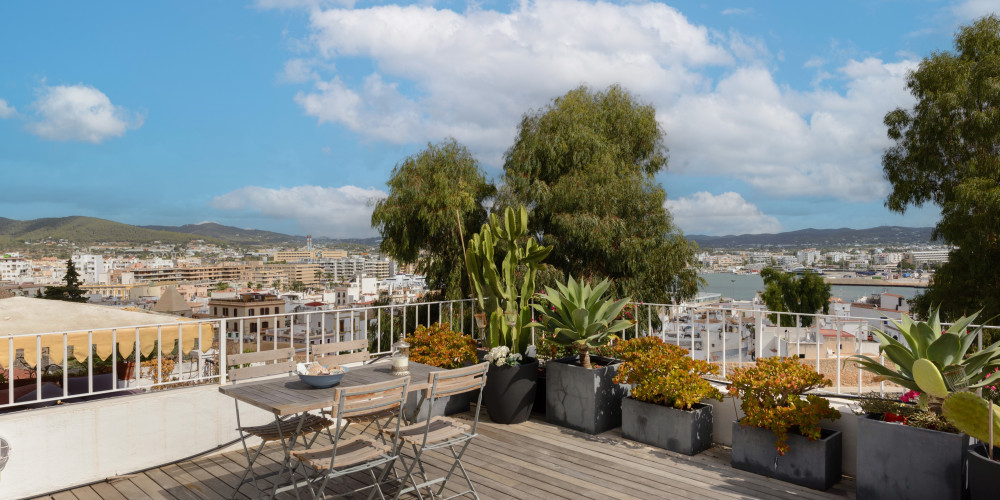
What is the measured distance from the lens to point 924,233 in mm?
14867

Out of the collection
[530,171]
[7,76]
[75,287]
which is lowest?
[75,287]

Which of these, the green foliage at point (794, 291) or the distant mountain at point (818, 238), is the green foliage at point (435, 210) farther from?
the green foliage at point (794, 291)

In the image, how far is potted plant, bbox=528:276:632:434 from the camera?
505 centimetres

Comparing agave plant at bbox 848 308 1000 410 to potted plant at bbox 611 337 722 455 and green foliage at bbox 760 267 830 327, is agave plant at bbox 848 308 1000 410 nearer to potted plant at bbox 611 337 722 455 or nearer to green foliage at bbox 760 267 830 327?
potted plant at bbox 611 337 722 455

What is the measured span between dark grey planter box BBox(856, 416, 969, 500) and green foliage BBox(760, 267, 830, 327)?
117 feet

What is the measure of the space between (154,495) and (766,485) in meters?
3.98

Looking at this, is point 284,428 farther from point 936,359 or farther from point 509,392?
point 936,359

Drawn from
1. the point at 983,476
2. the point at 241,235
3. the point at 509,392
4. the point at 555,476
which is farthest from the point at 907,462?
the point at 241,235

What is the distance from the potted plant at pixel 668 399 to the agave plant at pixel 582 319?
1.31 ft

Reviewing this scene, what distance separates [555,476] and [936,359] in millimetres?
2435

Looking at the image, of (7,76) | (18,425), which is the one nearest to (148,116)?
(7,76)

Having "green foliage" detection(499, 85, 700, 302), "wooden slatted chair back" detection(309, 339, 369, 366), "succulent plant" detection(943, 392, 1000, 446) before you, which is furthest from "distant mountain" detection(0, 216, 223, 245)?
"succulent plant" detection(943, 392, 1000, 446)

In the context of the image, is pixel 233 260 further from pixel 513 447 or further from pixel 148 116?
pixel 513 447

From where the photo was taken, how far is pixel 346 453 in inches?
127
